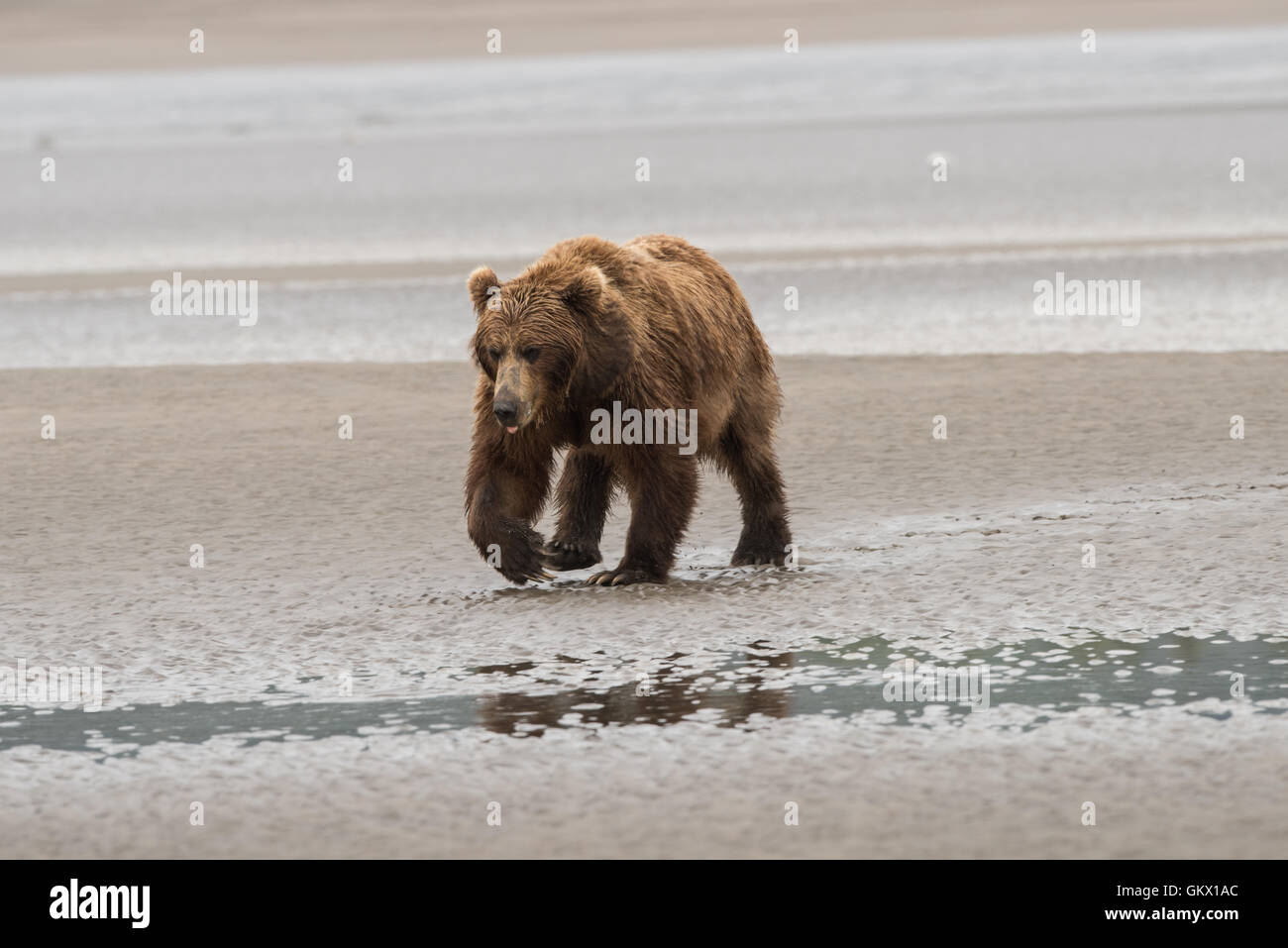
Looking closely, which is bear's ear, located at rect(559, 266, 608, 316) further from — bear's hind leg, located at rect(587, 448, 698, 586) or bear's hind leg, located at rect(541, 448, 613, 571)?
bear's hind leg, located at rect(541, 448, 613, 571)

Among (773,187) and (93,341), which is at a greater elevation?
A: (773,187)

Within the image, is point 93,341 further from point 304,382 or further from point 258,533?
point 258,533

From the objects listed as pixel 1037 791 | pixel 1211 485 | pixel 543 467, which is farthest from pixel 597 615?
pixel 1211 485

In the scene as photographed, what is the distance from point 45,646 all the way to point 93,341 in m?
8.76

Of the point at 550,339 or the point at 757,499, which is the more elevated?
the point at 550,339

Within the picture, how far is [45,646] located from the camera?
271 inches

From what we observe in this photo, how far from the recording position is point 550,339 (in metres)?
7.02

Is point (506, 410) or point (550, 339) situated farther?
point (550, 339)

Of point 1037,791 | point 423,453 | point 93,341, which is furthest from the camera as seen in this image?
point 93,341

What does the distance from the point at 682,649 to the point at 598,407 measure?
1.10 metres

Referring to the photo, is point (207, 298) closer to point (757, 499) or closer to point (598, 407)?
point (757, 499)

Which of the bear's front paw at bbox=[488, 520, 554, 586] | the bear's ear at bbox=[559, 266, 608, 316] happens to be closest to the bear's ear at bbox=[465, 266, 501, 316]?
the bear's ear at bbox=[559, 266, 608, 316]

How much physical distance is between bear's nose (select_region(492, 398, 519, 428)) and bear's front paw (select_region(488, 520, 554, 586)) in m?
0.55

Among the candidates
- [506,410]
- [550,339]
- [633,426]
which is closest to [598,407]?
[633,426]
